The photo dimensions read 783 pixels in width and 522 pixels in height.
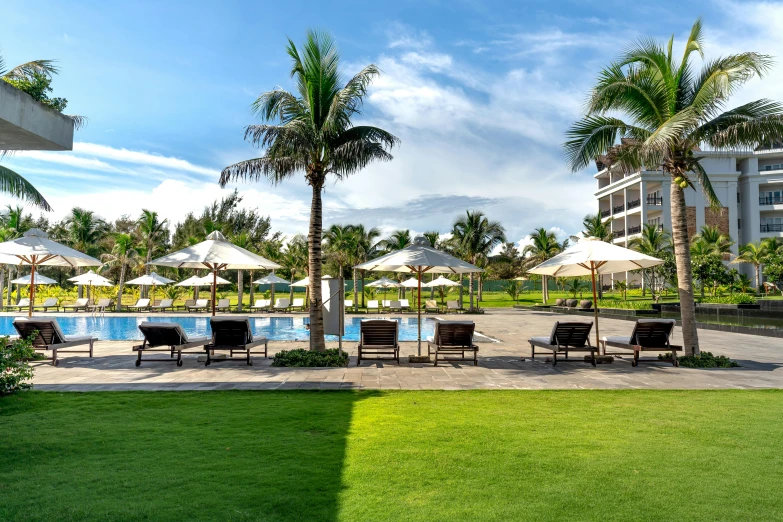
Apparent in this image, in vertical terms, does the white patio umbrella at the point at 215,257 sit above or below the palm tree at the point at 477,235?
below

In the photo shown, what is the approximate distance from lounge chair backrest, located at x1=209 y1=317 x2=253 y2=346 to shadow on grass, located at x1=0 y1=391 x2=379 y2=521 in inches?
126

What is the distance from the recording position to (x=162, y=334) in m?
9.89

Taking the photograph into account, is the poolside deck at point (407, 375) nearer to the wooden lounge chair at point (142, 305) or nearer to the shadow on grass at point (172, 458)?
the shadow on grass at point (172, 458)

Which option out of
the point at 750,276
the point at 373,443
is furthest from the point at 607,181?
the point at 373,443

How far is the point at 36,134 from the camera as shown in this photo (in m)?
4.76

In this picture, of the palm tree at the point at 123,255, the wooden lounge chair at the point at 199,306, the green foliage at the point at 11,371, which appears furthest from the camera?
the palm tree at the point at 123,255

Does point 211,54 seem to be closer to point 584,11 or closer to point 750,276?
point 584,11

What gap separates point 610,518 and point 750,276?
55305 mm

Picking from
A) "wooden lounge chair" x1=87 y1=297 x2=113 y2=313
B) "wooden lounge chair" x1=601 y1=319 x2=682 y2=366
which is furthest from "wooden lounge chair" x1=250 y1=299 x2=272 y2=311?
"wooden lounge chair" x1=601 y1=319 x2=682 y2=366

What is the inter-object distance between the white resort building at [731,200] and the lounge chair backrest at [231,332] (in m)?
45.8

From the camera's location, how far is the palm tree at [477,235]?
34.4m

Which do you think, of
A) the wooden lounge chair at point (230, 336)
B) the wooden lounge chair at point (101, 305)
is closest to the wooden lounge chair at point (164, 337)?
the wooden lounge chair at point (230, 336)

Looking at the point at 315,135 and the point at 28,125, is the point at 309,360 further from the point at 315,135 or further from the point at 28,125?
the point at 28,125

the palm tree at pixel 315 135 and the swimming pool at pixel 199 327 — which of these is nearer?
the palm tree at pixel 315 135
